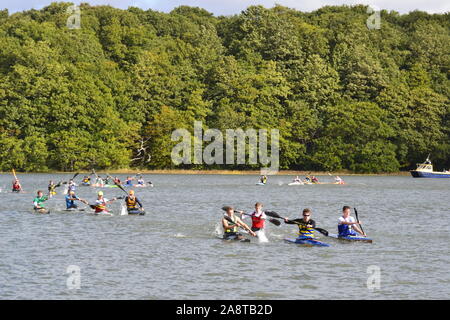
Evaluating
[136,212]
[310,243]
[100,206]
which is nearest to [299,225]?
[310,243]

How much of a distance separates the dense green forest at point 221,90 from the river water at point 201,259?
6630 centimetres

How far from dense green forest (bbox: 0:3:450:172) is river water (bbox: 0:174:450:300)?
218 feet

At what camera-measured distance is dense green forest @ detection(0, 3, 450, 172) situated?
12144cm

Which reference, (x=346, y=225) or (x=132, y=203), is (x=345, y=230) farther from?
(x=132, y=203)

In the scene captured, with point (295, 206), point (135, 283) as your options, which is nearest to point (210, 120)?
point (295, 206)

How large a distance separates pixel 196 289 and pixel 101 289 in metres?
3.09

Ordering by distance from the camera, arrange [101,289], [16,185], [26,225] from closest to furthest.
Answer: [101,289]
[26,225]
[16,185]

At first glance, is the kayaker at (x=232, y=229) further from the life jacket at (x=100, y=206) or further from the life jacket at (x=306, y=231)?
the life jacket at (x=100, y=206)

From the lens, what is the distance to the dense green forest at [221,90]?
121438mm

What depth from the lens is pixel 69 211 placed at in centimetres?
5441

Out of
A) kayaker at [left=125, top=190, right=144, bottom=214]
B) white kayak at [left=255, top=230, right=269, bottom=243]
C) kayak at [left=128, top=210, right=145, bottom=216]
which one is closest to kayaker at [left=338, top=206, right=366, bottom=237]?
white kayak at [left=255, top=230, right=269, bottom=243]

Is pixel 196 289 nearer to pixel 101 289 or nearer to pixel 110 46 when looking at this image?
pixel 101 289

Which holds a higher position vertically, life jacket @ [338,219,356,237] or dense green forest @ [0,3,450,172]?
dense green forest @ [0,3,450,172]

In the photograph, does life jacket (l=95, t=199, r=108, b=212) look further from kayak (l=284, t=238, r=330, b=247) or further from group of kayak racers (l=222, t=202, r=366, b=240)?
kayak (l=284, t=238, r=330, b=247)
